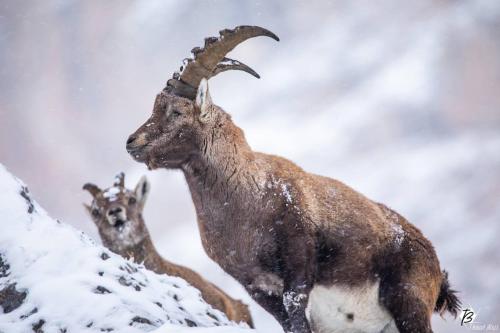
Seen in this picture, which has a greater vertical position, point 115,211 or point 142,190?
point 142,190

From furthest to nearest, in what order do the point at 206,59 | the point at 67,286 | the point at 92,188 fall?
the point at 92,188, the point at 206,59, the point at 67,286

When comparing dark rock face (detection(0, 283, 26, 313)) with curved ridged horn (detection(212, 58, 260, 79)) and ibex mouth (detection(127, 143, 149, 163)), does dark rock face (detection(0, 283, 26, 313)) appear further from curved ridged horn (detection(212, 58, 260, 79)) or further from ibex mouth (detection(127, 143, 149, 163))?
curved ridged horn (detection(212, 58, 260, 79))

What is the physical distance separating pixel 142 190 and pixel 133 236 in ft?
4.58

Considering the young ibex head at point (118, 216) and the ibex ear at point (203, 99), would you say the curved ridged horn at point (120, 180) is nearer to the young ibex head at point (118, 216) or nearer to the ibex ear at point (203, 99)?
the young ibex head at point (118, 216)

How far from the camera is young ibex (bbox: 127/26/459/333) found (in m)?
6.97

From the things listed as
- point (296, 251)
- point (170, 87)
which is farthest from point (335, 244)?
point (170, 87)

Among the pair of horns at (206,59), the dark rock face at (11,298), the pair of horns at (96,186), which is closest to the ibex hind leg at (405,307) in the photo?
the pair of horns at (206,59)

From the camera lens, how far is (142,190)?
14.1 m

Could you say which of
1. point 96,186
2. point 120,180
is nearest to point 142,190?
point 120,180

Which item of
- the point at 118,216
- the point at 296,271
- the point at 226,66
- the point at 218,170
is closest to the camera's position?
the point at 296,271

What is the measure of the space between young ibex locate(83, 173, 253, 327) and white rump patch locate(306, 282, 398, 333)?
4.52m

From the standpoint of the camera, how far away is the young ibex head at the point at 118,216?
12.9 metres

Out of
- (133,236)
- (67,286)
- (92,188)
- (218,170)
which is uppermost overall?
(92,188)

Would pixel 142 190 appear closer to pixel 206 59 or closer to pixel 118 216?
pixel 118 216
